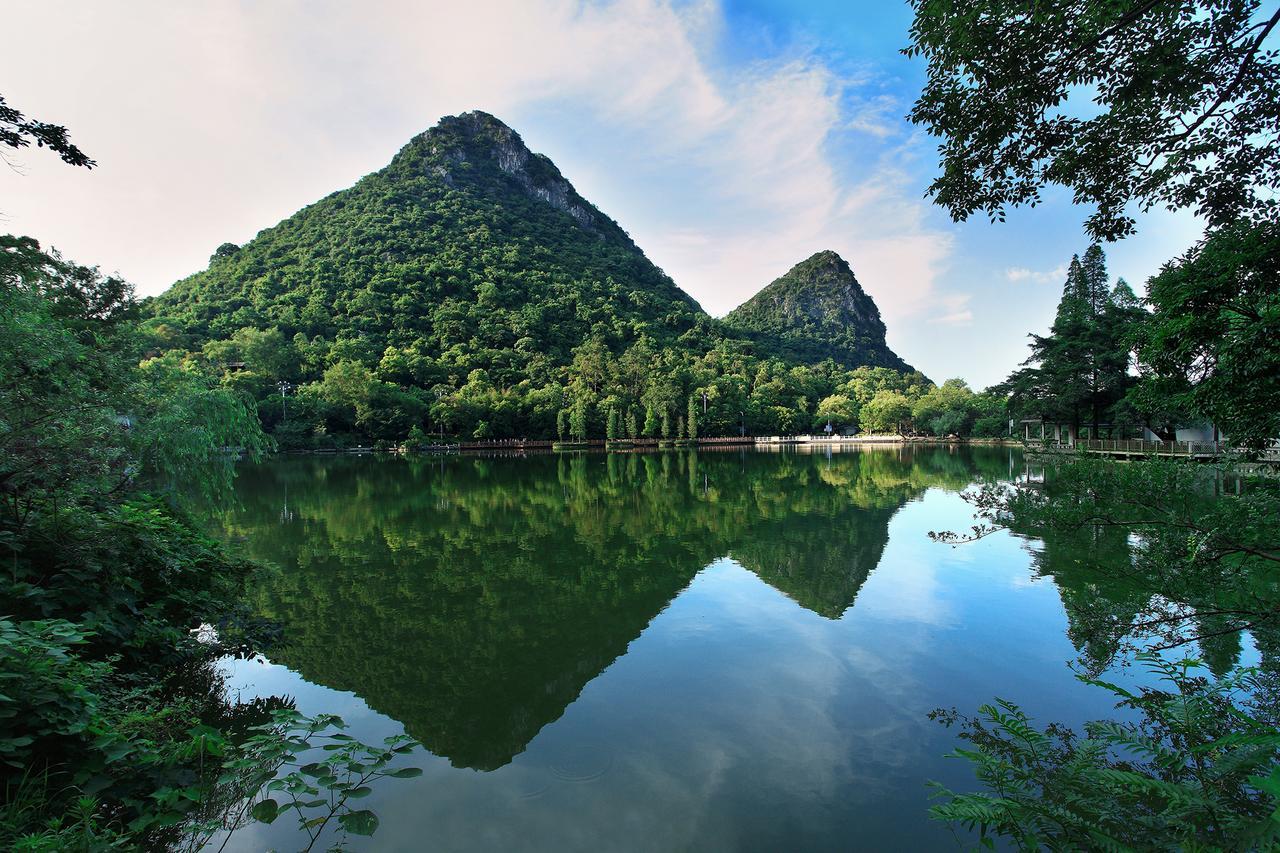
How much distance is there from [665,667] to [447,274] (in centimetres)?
8338

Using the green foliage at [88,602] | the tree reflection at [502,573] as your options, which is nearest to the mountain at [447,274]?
the tree reflection at [502,573]

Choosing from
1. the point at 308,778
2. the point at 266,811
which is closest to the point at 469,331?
the point at 308,778

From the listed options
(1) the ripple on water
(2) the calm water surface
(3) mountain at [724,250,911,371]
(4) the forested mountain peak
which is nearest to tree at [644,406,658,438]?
(2) the calm water surface

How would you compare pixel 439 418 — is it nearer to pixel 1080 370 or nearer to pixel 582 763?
pixel 1080 370

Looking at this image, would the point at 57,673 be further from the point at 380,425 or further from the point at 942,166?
the point at 380,425

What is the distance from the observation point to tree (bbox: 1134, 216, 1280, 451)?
3.00 m

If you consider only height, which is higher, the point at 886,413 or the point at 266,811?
the point at 886,413

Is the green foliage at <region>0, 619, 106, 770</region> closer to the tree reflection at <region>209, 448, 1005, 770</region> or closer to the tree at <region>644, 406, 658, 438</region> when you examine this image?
the tree reflection at <region>209, 448, 1005, 770</region>

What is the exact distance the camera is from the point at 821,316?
533 ft

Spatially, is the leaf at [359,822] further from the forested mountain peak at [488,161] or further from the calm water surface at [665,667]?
the forested mountain peak at [488,161]

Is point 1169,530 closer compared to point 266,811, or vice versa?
point 266,811

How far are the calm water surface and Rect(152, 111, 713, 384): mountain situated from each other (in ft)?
194

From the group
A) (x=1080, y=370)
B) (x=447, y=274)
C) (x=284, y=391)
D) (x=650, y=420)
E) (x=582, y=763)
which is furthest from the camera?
(x=447, y=274)

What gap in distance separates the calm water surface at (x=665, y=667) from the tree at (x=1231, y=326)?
138 cm
